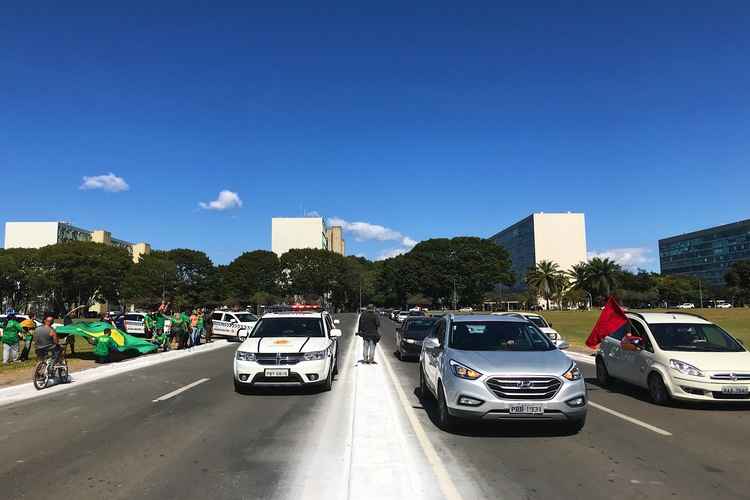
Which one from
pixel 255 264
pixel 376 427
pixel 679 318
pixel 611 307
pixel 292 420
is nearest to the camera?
pixel 376 427

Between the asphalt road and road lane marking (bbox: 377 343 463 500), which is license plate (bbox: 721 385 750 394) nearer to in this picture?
the asphalt road

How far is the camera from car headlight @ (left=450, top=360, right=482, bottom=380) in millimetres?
7402

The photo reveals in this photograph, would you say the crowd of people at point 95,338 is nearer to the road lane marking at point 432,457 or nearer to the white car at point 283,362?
the white car at point 283,362

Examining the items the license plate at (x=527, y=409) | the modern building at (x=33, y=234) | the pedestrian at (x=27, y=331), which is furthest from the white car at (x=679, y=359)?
the modern building at (x=33, y=234)

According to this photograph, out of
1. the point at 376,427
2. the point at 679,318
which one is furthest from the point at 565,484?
the point at 679,318

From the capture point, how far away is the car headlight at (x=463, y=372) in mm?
7402

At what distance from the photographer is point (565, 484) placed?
18.2ft

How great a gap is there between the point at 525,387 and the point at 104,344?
1566cm

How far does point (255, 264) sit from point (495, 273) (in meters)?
45.5

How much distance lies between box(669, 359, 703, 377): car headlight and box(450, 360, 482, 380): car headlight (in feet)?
14.9

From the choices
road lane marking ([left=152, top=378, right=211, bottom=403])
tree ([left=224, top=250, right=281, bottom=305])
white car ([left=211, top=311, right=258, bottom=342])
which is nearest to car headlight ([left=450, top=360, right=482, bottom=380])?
road lane marking ([left=152, top=378, right=211, bottom=403])

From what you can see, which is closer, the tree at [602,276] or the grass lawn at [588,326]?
the grass lawn at [588,326]

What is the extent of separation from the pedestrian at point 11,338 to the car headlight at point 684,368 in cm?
1838

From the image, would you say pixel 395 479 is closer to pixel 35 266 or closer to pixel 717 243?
pixel 35 266
